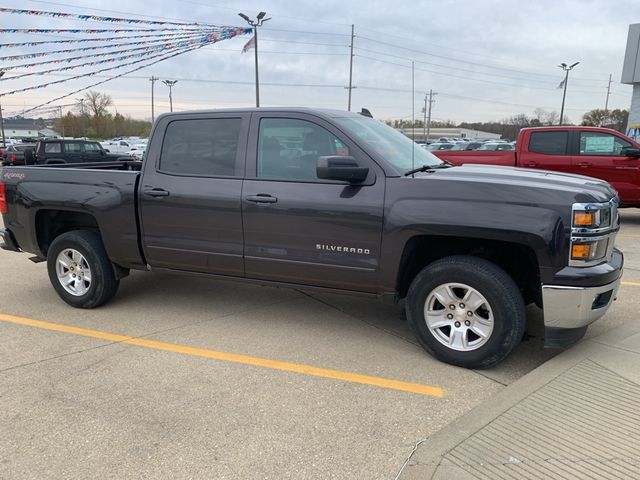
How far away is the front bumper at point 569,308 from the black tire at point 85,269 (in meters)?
3.95

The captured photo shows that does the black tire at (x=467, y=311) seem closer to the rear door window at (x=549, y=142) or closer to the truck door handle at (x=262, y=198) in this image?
the truck door handle at (x=262, y=198)

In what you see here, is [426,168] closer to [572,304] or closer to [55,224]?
[572,304]

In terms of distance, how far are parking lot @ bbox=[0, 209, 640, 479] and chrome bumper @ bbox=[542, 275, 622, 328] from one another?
545 millimetres

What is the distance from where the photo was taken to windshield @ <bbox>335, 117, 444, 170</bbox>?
411cm

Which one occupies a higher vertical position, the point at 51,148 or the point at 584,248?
the point at 584,248

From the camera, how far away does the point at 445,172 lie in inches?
161

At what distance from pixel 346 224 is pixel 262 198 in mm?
752

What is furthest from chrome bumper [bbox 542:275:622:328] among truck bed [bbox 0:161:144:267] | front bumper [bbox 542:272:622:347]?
truck bed [bbox 0:161:144:267]

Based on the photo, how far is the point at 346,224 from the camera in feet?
13.0

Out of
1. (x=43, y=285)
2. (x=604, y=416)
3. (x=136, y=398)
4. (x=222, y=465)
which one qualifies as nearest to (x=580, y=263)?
(x=604, y=416)

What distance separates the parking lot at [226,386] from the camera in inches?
110

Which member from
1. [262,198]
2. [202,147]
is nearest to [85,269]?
[202,147]

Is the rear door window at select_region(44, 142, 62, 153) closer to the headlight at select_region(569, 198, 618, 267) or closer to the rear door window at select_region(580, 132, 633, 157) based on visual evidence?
the rear door window at select_region(580, 132, 633, 157)

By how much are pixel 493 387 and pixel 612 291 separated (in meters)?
1.07
